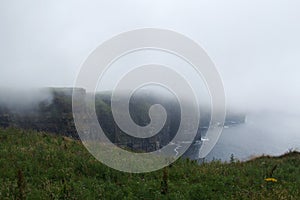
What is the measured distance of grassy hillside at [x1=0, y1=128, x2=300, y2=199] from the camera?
11211mm

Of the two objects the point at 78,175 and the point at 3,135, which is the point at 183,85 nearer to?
the point at 78,175

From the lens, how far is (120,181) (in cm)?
1330

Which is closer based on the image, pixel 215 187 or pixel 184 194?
pixel 184 194

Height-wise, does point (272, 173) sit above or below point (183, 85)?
below

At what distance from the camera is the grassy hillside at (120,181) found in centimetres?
1121

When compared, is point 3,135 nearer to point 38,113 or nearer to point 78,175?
point 78,175

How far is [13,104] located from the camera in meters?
175

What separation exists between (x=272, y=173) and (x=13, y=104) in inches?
6951

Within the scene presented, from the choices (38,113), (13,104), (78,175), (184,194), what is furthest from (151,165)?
(13,104)

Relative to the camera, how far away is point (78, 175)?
46.4 ft

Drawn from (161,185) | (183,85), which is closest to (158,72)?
(183,85)

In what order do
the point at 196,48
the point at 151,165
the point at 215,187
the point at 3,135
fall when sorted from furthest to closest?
Answer: the point at 3,135, the point at 151,165, the point at 215,187, the point at 196,48

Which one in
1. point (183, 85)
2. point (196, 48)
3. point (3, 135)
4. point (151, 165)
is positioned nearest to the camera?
point (196, 48)

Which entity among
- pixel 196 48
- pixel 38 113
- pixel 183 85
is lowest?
pixel 183 85
